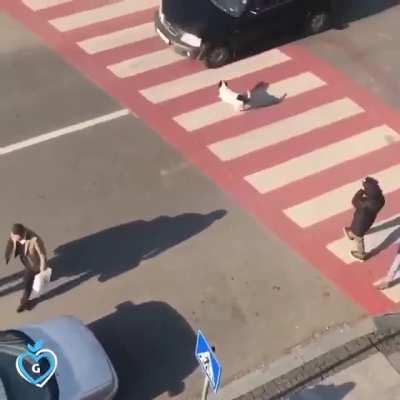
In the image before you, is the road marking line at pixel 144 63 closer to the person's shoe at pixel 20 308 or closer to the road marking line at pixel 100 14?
the road marking line at pixel 100 14

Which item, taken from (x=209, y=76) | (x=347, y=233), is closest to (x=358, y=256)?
(x=347, y=233)

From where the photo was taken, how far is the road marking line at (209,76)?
17562 millimetres

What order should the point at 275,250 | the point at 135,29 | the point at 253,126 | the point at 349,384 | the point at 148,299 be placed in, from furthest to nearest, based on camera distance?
the point at 135,29 → the point at 253,126 → the point at 275,250 → the point at 148,299 → the point at 349,384

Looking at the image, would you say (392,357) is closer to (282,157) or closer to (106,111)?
(282,157)

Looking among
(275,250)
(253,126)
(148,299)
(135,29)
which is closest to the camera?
(148,299)

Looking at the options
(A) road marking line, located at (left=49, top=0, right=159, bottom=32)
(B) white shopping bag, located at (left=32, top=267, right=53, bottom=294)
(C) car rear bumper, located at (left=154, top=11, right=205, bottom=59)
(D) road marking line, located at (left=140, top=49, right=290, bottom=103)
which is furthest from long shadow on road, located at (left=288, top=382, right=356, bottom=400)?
(A) road marking line, located at (left=49, top=0, right=159, bottom=32)

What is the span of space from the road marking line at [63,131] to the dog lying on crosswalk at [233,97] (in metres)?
1.88

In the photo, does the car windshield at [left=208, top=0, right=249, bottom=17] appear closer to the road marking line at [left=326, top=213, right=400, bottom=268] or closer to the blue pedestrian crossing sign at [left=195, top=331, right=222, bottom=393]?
the road marking line at [left=326, top=213, right=400, bottom=268]

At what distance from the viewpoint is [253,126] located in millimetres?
16906

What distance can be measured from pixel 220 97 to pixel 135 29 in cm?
303

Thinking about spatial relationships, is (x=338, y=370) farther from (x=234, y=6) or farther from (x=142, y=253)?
(x=234, y=6)

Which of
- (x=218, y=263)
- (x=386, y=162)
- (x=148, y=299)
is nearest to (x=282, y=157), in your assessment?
(x=386, y=162)

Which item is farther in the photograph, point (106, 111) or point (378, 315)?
point (106, 111)

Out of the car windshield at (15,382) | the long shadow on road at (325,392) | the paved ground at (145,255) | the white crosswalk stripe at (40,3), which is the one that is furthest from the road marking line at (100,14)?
the long shadow on road at (325,392)
